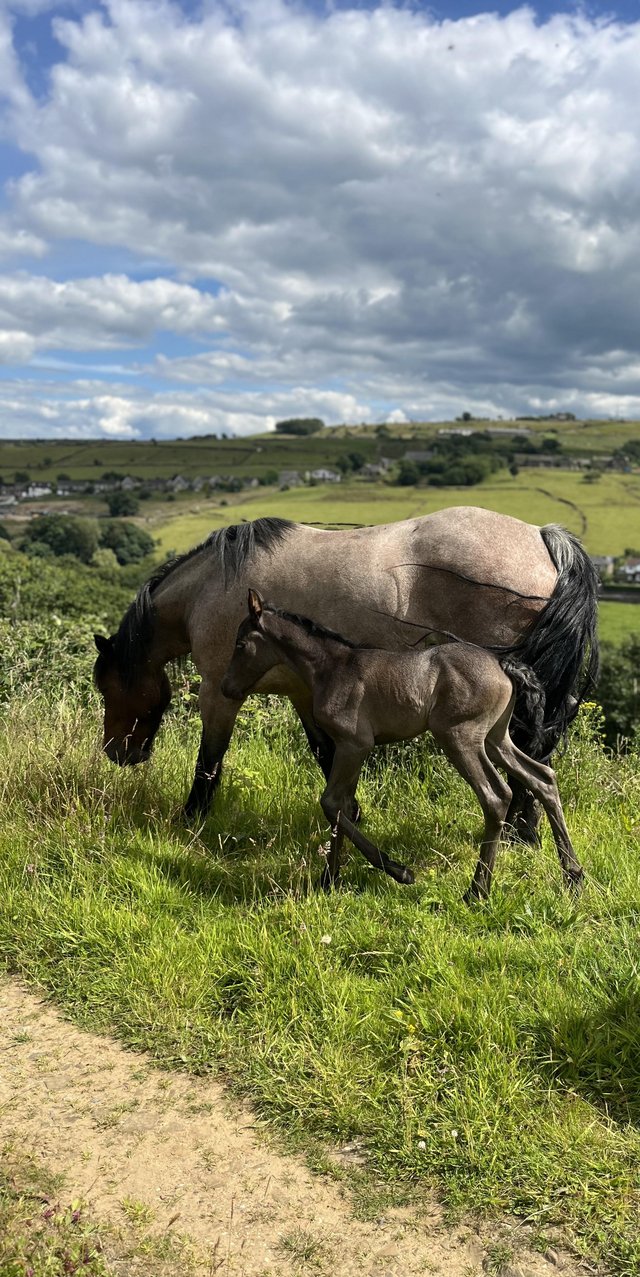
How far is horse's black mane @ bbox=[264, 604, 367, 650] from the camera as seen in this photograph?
5.03 m

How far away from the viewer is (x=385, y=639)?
5477 mm

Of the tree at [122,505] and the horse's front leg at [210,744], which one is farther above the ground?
the tree at [122,505]

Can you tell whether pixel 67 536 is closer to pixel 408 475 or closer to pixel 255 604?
pixel 408 475

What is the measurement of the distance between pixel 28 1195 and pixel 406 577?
12.8 feet

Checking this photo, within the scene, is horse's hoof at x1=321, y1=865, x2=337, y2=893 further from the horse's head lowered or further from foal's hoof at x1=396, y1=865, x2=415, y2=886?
the horse's head lowered

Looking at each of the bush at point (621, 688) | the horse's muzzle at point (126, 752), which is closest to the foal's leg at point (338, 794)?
the horse's muzzle at point (126, 752)

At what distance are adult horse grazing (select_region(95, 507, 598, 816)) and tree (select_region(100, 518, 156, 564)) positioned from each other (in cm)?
5943

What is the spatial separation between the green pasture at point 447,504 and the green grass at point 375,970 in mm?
58284

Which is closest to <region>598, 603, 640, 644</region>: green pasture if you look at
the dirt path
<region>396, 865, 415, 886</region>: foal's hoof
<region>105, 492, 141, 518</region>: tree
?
<region>396, 865, 415, 886</region>: foal's hoof

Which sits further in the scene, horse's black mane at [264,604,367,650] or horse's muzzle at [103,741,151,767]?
horse's muzzle at [103,741,151,767]

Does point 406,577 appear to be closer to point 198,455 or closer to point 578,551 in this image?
point 578,551

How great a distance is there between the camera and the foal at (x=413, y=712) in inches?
186

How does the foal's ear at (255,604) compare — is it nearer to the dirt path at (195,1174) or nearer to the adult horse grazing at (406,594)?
the adult horse grazing at (406,594)

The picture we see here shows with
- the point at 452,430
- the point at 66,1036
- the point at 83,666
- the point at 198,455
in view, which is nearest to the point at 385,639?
the point at 66,1036
